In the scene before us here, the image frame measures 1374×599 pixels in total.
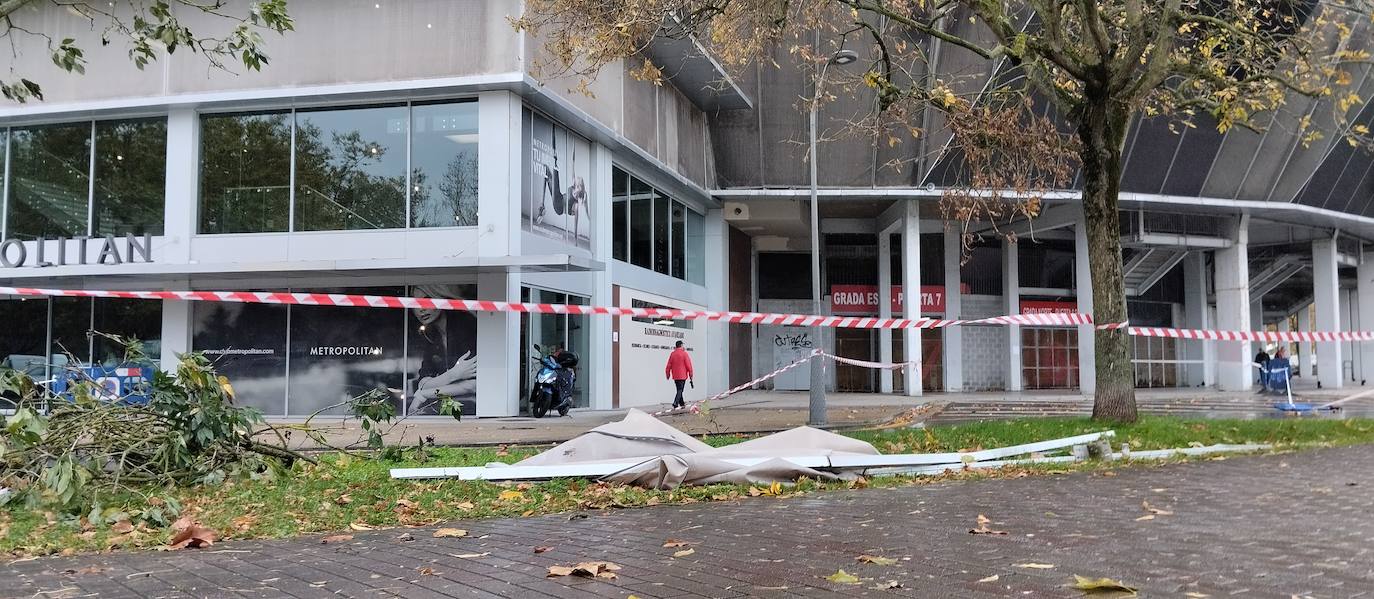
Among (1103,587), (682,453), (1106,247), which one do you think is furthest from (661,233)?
(1103,587)

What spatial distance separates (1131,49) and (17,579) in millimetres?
11651

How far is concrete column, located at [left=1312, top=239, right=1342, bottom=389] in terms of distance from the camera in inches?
1286

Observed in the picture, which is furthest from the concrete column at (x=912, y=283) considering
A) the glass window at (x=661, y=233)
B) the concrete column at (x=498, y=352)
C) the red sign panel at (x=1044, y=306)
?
the concrete column at (x=498, y=352)

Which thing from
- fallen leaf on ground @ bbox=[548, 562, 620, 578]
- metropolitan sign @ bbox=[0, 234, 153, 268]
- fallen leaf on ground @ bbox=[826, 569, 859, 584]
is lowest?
fallen leaf on ground @ bbox=[548, 562, 620, 578]

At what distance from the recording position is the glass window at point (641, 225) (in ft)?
77.7

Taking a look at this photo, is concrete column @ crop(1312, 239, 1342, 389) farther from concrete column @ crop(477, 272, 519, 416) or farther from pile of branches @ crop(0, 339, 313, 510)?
pile of branches @ crop(0, 339, 313, 510)

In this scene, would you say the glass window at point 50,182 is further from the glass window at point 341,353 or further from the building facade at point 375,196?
the glass window at point 341,353

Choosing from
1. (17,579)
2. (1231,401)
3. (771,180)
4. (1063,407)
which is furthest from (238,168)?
(1231,401)

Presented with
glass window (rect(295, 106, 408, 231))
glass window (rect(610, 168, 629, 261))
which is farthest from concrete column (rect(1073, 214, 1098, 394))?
glass window (rect(295, 106, 408, 231))

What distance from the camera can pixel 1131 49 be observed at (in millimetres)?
11586

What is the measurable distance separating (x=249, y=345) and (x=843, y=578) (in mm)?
17340

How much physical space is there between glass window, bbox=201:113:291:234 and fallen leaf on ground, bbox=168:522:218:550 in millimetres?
13786

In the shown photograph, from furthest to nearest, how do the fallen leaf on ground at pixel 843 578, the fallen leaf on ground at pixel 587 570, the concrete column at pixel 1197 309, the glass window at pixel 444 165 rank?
1. the concrete column at pixel 1197 309
2. the glass window at pixel 444 165
3. the fallen leaf on ground at pixel 587 570
4. the fallen leaf on ground at pixel 843 578

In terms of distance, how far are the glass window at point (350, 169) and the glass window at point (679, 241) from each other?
31.4ft
